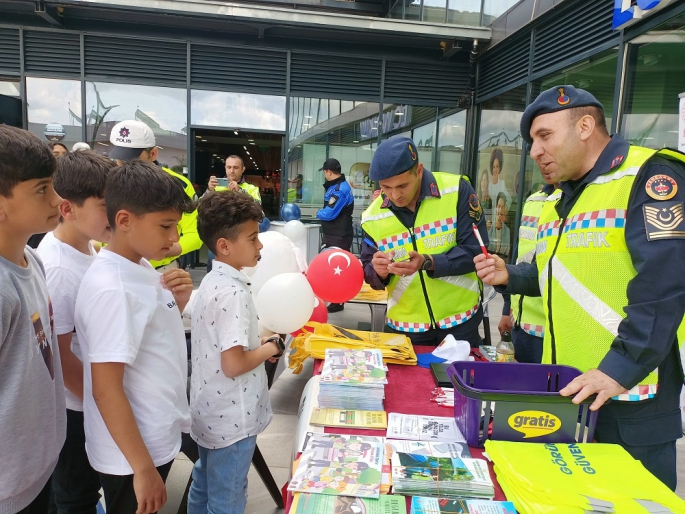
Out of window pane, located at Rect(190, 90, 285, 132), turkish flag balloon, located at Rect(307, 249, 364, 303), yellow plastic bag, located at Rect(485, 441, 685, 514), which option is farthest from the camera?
window pane, located at Rect(190, 90, 285, 132)

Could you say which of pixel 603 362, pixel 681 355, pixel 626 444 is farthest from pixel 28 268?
pixel 681 355

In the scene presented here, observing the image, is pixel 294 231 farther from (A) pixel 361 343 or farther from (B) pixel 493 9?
(B) pixel 493 9

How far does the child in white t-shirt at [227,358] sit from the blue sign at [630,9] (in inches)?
166

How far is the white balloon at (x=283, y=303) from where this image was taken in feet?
7.03

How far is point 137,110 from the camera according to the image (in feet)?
24.1

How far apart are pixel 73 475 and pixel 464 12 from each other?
A: 8.22m

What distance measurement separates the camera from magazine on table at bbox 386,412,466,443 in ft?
4.19

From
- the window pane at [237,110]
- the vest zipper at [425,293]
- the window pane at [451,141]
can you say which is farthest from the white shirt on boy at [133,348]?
the window pane at [451,141]

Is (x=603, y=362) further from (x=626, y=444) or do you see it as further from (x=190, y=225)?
(x=190, y=225)

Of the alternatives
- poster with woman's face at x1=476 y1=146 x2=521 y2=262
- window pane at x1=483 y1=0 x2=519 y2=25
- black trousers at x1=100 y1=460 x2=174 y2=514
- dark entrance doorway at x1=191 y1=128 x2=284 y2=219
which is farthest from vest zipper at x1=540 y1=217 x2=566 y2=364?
dark entrance doorway at x1=191 y1=128 x2=284 y2=219

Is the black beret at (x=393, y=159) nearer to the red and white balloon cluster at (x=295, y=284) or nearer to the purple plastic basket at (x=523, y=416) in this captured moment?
the red and white balloon cluster at (x=295, y=284)

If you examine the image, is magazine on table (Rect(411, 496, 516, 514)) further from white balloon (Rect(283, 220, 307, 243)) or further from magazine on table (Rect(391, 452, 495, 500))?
white balloon (Rect(283, 220, 307, 243))

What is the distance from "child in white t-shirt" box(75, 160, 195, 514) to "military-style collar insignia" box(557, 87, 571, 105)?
1216 millimetres

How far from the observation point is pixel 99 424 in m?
1.27
